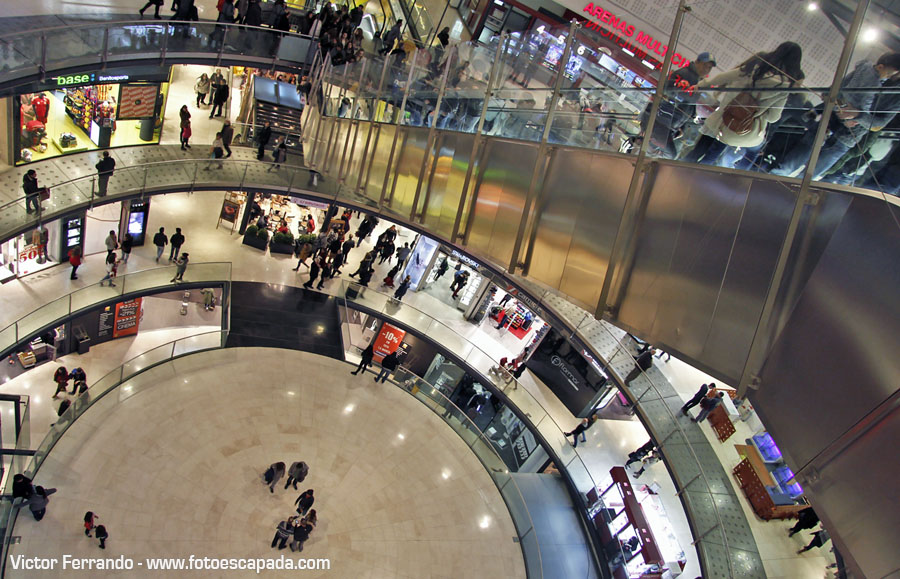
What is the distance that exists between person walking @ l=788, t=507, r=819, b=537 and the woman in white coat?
13.8 metres

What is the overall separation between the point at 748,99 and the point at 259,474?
14488mm

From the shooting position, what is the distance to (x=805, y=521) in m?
15.6

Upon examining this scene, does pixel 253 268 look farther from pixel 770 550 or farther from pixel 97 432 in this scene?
pixel 770 550

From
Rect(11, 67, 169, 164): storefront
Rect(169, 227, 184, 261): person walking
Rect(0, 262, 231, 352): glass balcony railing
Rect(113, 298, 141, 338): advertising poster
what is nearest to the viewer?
Rect(0, 262, 231, 352): glass balcony railing

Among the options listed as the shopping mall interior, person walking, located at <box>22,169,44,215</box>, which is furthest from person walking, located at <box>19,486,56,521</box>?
person walking, located at <box>22,169,44,215</box>

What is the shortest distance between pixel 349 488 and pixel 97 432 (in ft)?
21.6

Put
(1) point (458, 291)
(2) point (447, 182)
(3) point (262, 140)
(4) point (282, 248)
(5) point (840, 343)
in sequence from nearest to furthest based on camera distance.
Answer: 1. (5) point (840, 343)
2. (2) point (447, 182)
3. (3) point (262, 140)
4. (4) point (282, 248)
5. (1) point (458, 291)

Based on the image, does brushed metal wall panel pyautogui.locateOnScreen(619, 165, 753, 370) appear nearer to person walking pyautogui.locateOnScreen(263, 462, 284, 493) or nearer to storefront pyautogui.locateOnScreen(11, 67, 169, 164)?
person walking pyautogui.locateOnScreen(263, 462, 284, 493)

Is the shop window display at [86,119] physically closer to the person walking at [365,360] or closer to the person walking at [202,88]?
the person walking at [202,88]

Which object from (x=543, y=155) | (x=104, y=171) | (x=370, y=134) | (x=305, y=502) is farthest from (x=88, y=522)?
(x=104, y=171)

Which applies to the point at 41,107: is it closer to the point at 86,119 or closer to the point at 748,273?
the point at 86,119

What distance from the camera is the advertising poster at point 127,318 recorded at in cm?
2210

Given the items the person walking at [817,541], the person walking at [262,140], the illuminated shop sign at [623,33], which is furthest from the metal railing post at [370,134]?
the person walking at [817,541]

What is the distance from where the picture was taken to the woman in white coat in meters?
5.17
